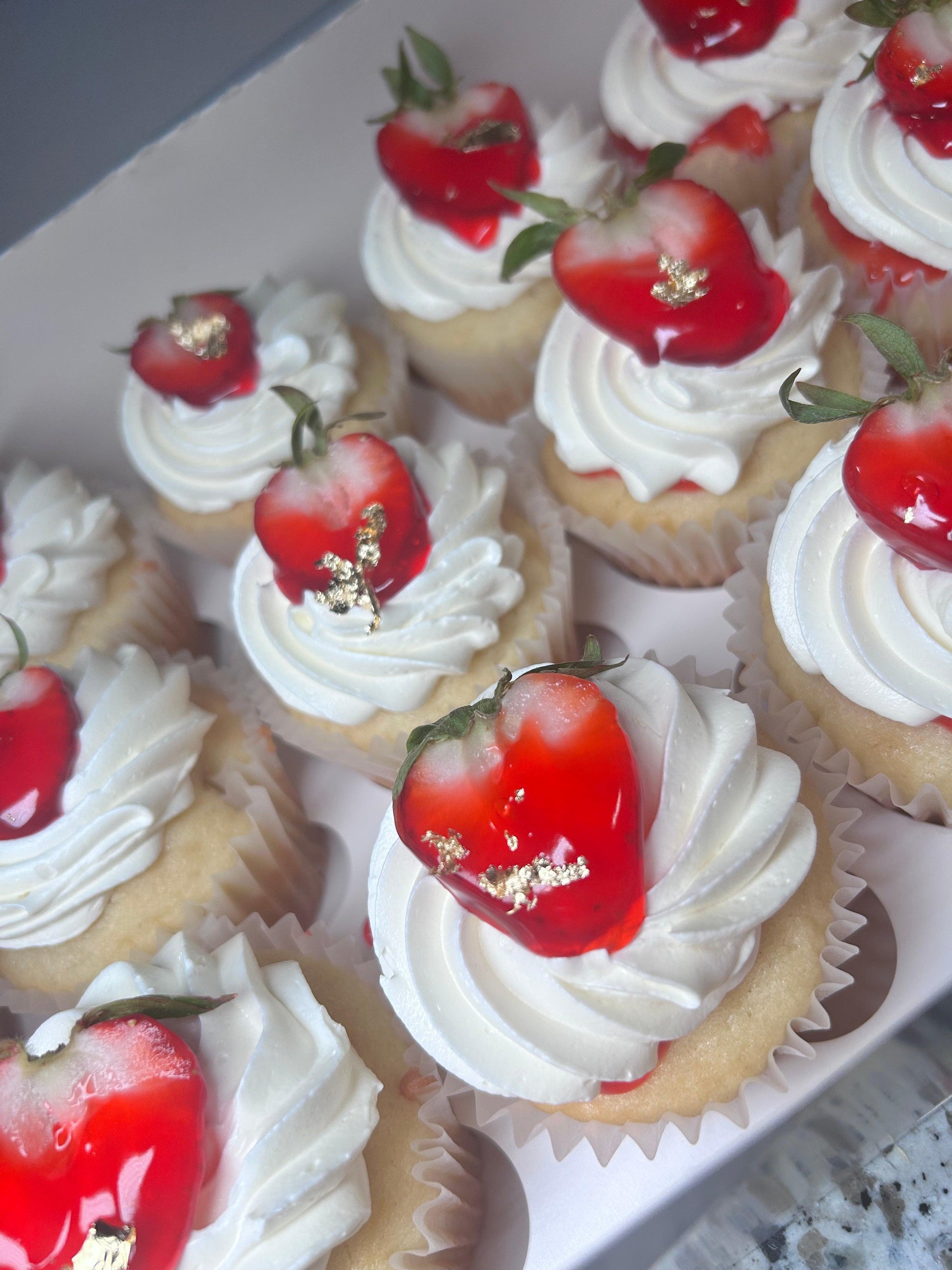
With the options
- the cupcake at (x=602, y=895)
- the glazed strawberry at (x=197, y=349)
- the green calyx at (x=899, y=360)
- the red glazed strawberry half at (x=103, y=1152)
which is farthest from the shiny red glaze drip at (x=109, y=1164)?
the glazed strawberry at (x=197, y=349)

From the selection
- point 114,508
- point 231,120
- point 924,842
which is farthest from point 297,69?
point 924,842

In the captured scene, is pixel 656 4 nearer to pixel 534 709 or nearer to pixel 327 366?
pixel 327 366

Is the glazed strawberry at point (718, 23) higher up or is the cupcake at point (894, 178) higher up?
the glazed strawberry at point (718, 23)

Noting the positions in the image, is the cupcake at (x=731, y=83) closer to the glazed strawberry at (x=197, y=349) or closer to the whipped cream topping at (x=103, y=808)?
the glazed strawberry at (x=197, y=349)

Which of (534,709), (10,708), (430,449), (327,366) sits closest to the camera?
(534,709)

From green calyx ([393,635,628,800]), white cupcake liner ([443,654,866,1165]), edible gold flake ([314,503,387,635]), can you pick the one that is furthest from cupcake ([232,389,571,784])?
white cupcake liner ([443,654,866,1165])

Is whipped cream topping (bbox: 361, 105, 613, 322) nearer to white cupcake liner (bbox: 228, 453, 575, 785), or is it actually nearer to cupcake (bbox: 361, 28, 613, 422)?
cupcake (bbox: 361, 28, 613, 422)
